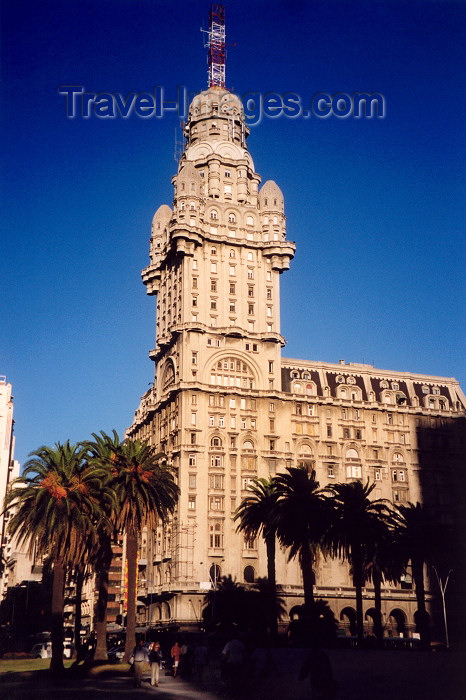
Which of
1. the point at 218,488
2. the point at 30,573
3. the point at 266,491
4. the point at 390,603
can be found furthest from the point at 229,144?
the point at 30,573

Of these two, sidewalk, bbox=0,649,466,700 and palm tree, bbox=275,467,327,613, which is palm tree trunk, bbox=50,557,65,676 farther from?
palm tree, bbox=275,467,327,613

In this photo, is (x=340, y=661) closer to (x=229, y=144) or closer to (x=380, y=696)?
(x=380, y=696)

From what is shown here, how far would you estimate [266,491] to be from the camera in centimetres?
8775

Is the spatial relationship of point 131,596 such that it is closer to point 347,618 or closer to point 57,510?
point 57,510

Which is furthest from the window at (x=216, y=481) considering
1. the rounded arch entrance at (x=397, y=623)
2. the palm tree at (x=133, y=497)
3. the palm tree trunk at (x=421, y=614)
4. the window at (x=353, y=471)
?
the palm tree at (x=133, y=497)

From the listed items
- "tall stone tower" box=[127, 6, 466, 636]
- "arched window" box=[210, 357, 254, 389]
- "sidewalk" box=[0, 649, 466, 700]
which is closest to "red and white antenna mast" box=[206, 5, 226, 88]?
"tall stone tower" box=[127, 6, 466, 636]

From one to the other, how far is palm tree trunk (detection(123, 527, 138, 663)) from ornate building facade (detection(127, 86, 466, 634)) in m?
39.2

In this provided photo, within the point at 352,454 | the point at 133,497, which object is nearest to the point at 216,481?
the point at 352,454

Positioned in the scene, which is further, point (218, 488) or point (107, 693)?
point (218, 488)

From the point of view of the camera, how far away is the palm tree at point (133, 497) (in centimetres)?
6412

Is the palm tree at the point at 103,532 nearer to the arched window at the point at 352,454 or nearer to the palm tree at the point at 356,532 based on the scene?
the palm tree at the point at 356,532

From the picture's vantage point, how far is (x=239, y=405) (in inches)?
4528

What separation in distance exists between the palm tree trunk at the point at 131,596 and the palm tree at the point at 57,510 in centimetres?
436

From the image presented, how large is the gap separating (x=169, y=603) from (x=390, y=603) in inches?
1282
